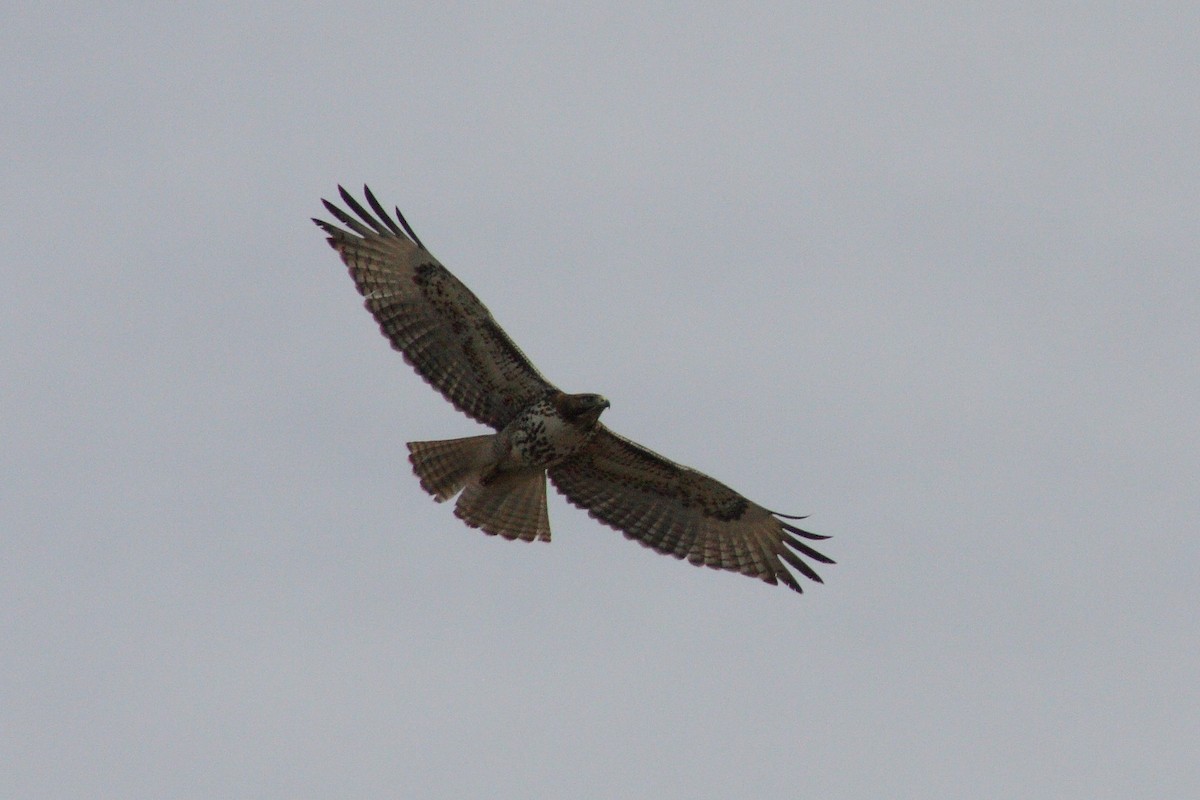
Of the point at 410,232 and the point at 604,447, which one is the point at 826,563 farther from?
the point at 410,232

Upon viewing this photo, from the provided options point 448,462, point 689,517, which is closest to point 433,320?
point 448,462

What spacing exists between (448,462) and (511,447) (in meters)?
0.64

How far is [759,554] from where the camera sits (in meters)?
20.8

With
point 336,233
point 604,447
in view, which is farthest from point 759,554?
point 336,233

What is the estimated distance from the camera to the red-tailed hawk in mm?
19641

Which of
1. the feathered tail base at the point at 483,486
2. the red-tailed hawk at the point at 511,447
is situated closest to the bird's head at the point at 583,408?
the red-tailed hawk at the point at 511,447

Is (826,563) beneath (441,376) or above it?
above

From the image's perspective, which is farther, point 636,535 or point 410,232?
point 636,535

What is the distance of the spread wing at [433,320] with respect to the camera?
64.3 feet

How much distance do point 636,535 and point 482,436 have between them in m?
1.94

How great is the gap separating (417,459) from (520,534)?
47.0 inches

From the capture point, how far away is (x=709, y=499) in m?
20.7

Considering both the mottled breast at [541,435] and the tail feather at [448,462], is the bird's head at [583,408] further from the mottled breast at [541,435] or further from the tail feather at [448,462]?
the tail feather at [448,462]

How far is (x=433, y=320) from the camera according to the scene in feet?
64.8
